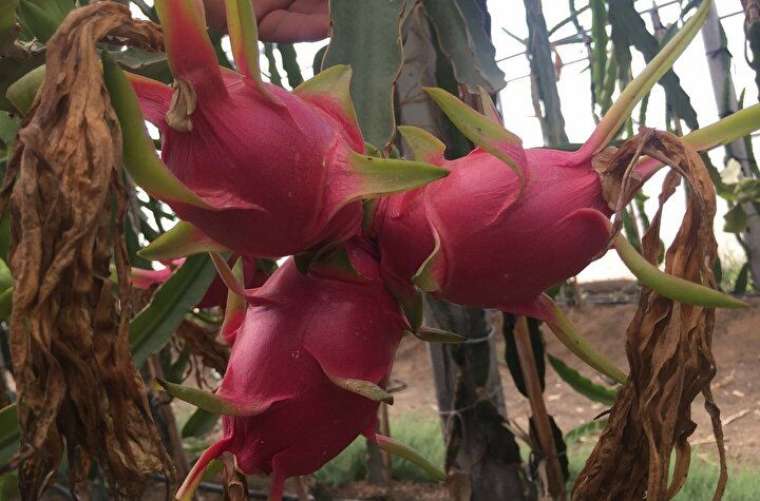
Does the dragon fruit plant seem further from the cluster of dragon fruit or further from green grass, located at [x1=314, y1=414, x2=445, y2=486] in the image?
green grass, located at [x1=314, y1=414, x2=445, y2=486]

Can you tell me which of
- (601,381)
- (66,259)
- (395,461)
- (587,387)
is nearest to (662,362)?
(66,259)

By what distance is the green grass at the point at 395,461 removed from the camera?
1.48 m

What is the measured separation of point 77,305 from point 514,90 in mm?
4561

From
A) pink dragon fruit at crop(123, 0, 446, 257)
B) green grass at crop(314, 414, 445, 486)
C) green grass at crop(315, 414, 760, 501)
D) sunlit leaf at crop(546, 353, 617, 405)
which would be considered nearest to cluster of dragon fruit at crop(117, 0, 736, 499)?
pink dragon fruit at crop(123, 0, 446, 257)

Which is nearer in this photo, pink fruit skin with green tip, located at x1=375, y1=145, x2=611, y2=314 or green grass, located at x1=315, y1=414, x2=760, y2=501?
pink fruit skin with green tip, located at x1=375, y1=145, x2=611, y2=314

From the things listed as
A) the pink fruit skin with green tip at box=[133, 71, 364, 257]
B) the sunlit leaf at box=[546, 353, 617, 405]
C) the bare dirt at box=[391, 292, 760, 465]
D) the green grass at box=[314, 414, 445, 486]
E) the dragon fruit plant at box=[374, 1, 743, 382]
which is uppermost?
the pink fruit skin with green tip at box=[133, 71, 364, 257]

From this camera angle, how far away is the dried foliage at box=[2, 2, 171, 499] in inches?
7.2

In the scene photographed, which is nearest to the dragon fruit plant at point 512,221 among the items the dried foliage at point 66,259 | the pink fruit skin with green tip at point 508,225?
the pink fruit skin with green tip at point 508,225

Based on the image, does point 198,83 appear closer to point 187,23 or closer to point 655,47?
point 187,23

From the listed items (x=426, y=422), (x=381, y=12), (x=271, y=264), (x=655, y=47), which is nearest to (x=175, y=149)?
(x=381, y=12)

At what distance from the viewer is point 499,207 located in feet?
0.80

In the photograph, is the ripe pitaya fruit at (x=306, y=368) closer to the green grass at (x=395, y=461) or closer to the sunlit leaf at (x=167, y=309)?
the sunlit leaf at (x=167, y=309)

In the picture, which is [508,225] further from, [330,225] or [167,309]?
[167,309]

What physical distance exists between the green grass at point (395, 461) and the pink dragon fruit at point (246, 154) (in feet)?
3.72
